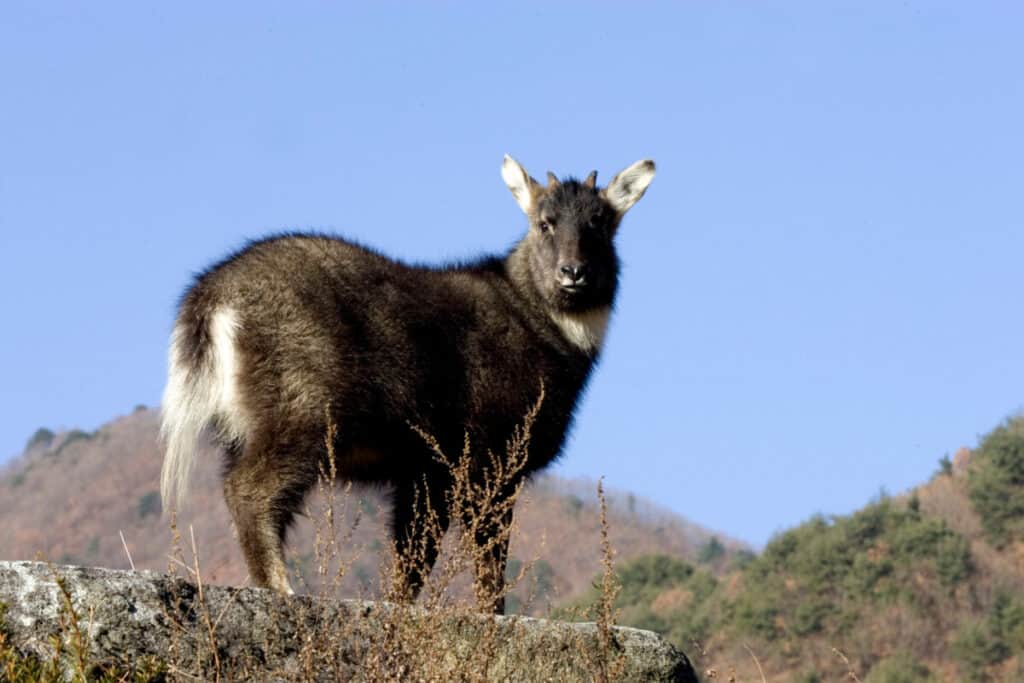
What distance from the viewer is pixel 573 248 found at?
1005 cm

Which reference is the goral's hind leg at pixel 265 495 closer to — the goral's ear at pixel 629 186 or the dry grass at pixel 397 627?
the dry grass at pixel 397 627

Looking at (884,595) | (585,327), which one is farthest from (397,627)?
(884,595)

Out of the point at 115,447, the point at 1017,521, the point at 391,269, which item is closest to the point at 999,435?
the point at 1017,521

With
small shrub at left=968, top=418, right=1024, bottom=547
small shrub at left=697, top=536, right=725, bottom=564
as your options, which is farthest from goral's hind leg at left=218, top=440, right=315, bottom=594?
small shrub at left=697, top=536, right=725, bottom=564

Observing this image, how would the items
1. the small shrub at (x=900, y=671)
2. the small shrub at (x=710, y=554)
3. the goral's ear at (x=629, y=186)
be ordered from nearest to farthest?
the goral's ear at (x=629, y=186)
the small shrub at (x=900, y=671)
the small shrub at (x=710, y=554)

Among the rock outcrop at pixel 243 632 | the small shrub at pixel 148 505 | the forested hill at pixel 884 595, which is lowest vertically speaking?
the rock outcrop at pixel 243 632

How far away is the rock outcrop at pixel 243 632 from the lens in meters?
5.81

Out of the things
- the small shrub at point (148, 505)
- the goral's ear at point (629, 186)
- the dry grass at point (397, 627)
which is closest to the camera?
the dry grass at point (397, 627)

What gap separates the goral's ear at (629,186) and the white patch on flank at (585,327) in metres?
0.99

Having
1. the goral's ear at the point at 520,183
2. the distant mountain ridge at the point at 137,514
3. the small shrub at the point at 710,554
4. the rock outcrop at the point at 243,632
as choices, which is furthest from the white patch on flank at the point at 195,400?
the small shrub at the point at 710,554

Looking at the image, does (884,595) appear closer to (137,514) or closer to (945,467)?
(945,467)

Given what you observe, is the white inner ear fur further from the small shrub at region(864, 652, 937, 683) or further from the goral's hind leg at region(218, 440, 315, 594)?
the small shrub at region(864, 652, 937, 683)

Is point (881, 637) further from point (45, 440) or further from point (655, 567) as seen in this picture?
point (45, 440)

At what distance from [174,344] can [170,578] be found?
2494mm
